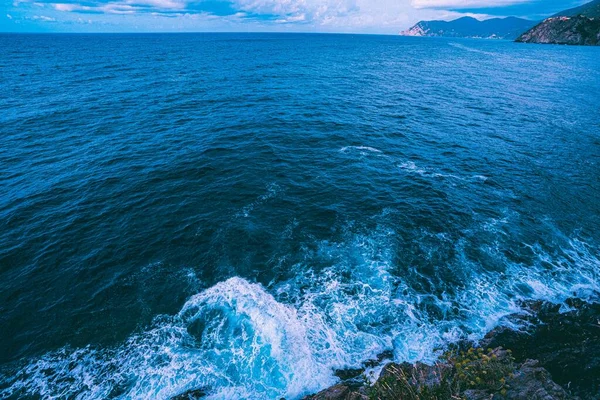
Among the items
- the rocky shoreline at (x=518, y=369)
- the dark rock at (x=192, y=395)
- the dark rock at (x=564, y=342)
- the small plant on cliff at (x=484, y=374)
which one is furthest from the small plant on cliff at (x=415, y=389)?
the dark rock at (x=192, y=395)

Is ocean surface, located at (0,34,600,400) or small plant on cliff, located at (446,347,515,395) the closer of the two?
small plant on cliff, located at (446,347,515,395)

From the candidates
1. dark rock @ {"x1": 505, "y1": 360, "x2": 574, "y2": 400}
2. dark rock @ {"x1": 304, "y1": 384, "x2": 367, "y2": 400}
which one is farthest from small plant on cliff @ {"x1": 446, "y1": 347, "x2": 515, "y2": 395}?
dark rock @ {"x1": 304, "y1": 384, "x2": 367, "y2": 400}

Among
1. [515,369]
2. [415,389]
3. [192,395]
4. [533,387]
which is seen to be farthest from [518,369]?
[192,395]

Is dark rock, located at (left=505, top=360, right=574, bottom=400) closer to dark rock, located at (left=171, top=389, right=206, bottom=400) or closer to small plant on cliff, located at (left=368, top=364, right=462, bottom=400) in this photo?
small plant on cliff, located at (left=368, top=364, right=462, bottom=400)

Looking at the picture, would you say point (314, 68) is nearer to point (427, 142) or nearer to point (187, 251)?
point (427, 142)

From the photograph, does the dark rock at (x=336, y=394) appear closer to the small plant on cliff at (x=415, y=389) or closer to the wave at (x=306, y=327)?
the wave at (x=306, y=327)

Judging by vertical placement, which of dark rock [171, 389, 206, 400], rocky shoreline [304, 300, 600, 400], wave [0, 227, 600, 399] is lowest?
dark rock [171, 389, 206, 400]

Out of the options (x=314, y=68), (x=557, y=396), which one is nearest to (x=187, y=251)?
(x=557, y=396)
